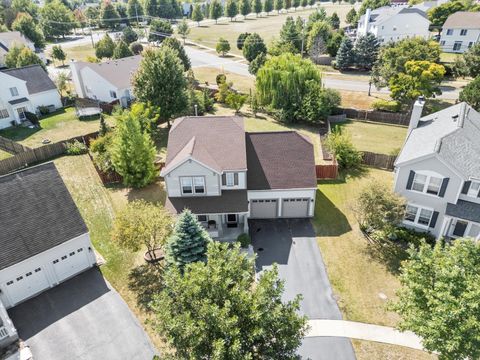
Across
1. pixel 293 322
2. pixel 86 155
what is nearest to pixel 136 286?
pixel 293 322

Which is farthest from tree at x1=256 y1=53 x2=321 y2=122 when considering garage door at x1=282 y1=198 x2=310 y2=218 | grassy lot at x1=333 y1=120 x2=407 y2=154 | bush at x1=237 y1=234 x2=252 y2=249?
bush at x1=237 y1=234 x2=252 y2=249

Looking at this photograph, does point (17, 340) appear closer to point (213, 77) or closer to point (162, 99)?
point (162, 99)

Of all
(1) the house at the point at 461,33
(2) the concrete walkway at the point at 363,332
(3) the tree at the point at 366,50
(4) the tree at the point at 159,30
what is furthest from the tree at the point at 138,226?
(4) the tree at the point at 159,30

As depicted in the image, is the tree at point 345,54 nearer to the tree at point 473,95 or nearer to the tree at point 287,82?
the tree at point 287,82

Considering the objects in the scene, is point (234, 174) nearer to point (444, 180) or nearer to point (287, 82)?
point (444, 180)

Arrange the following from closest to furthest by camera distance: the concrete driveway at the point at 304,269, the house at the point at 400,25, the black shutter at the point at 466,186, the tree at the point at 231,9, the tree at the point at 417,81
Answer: the concrete driveway at the point at 304,269, the black shutter at the point at 466,186, the tree at the point at 417,81, the house at the point at 400,25, the tree at the point at 231,9

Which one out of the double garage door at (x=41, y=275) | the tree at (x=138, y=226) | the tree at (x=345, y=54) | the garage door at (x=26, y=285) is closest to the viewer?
the garage door at (x=26, y=285)

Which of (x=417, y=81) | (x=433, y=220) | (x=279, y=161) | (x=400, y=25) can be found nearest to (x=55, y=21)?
(x=400, y=25)

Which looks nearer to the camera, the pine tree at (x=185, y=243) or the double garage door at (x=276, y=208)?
the pine tree at (x=185, y=243)
